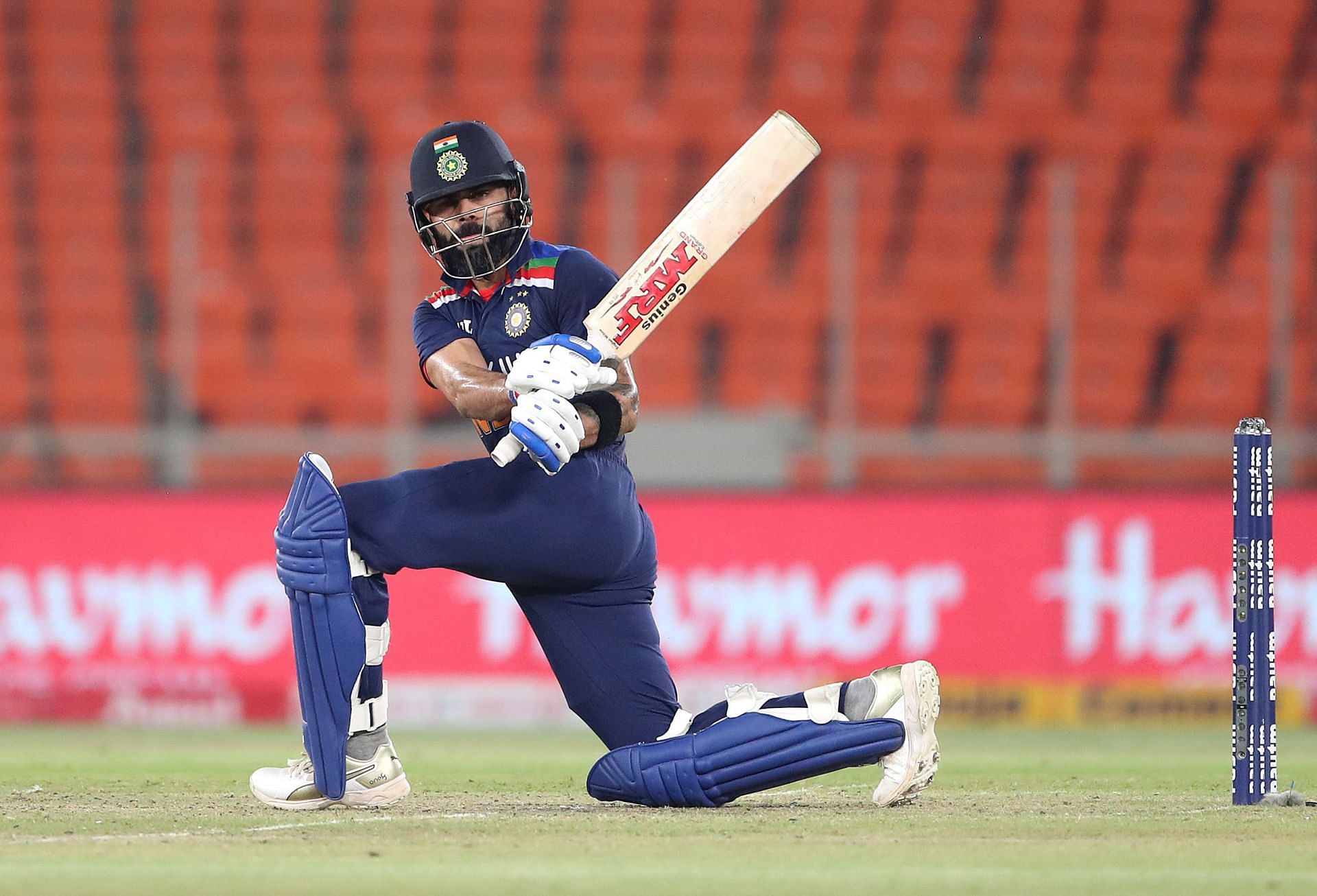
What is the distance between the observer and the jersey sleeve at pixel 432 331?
4.41 metres

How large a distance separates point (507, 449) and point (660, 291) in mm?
570

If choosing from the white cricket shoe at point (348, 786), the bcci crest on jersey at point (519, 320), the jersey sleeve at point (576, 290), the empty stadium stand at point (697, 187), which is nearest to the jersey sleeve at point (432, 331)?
the bcci crest on jersey at point (519, 320)

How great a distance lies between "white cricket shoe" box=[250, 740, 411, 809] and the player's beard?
1125mm

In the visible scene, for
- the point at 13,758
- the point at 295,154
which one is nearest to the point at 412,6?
the point at 295,154

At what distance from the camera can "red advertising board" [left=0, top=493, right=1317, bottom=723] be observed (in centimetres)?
865

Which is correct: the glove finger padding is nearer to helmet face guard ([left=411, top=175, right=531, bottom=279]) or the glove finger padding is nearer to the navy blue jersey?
the navy blue jersey

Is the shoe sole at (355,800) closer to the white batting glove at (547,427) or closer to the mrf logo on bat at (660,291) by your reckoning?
the white batting glove at (547,427)

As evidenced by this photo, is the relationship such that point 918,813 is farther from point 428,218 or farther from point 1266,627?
point 428,218

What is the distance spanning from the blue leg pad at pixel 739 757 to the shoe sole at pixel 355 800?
49 centimetres

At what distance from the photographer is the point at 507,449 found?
4.06 m

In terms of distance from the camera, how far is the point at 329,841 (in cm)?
374

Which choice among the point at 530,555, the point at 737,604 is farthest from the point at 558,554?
the point at 737,604

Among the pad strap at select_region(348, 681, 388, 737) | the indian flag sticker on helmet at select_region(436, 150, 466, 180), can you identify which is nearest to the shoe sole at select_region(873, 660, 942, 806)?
the pad strap at select_region(348, 681, 388, 737)

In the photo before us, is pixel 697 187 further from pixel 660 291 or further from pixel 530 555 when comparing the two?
pixel 530 555
